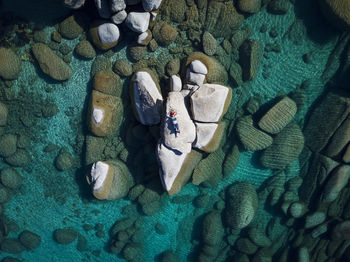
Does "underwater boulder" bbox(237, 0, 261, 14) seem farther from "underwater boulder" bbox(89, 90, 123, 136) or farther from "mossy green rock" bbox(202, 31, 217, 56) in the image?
"underwater boulder" bbox(89, 90, 123, 136)

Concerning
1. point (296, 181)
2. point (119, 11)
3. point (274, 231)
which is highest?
point (119, 11)

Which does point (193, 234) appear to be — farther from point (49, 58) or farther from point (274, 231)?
point (49, 58)

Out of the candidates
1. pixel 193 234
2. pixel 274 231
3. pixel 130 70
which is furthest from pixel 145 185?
pixel 274 231

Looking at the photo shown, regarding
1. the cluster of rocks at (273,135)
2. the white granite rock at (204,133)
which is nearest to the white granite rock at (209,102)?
the white granite rock at (204,133)

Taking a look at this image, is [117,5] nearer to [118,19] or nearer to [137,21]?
[118,19]

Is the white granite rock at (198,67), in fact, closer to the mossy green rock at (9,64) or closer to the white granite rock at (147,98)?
the white granite rock at (147,98)

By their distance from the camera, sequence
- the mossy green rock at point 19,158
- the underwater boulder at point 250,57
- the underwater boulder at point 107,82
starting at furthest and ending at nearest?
1. the mossy green rock at point 19,158
2. the underwater boulder at point 107,82
3. the underwater boulder at point 250,57
